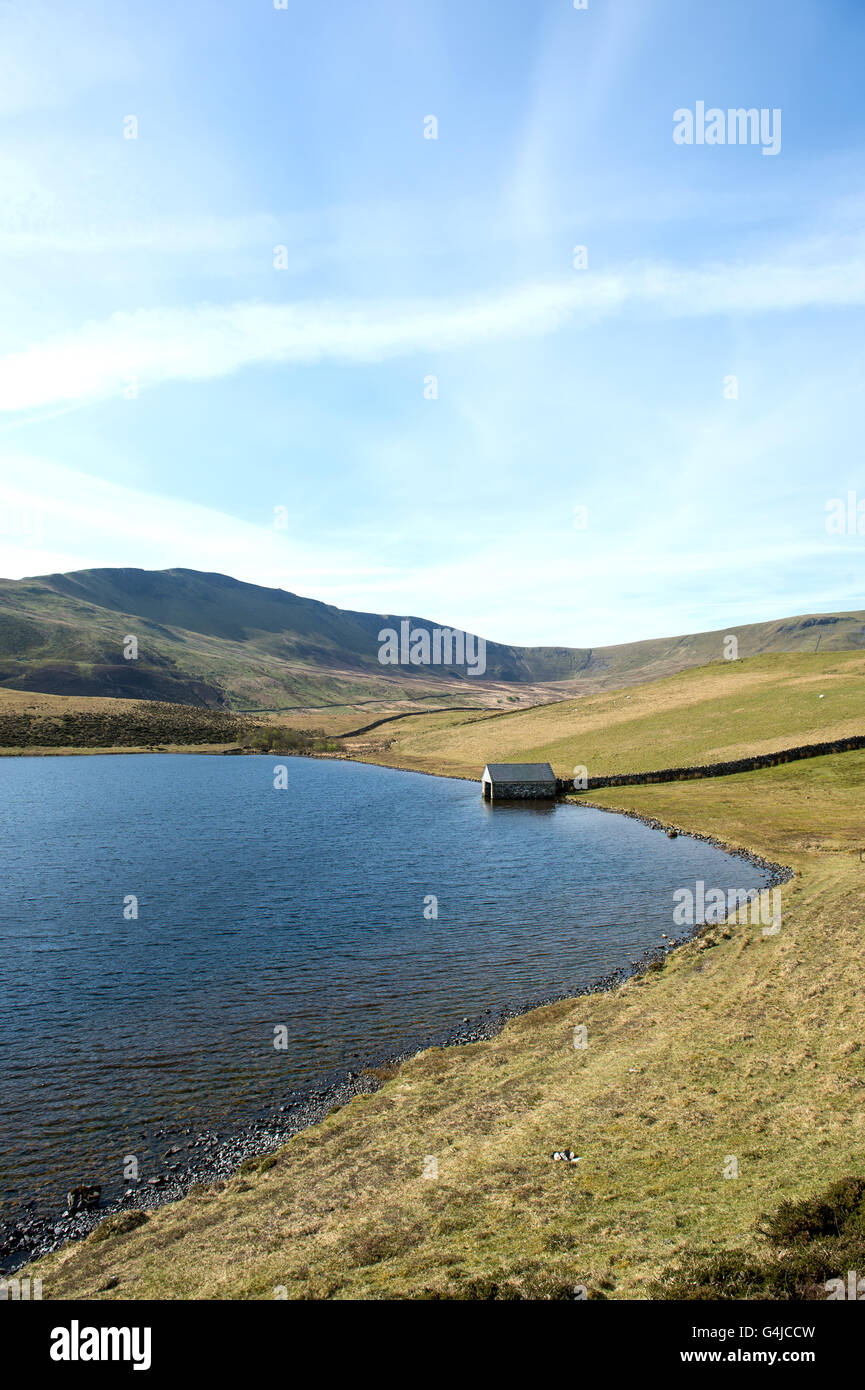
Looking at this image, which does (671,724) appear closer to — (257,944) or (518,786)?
(518,786)

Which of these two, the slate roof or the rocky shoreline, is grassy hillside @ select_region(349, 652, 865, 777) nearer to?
the slate roof

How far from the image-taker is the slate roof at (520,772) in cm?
9988

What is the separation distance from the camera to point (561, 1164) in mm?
17906

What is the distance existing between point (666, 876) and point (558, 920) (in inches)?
537

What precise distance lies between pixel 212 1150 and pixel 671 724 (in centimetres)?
11248

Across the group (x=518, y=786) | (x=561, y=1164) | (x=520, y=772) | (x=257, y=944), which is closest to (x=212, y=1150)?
(x=561, y=1164)

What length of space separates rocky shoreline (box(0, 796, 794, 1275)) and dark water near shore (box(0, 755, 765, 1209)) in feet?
2.15

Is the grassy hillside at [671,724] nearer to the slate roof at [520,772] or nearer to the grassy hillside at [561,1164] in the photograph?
the slate roof at [520,772]

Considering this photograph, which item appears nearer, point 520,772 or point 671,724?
point 520,772

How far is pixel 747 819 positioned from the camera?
71250 mm

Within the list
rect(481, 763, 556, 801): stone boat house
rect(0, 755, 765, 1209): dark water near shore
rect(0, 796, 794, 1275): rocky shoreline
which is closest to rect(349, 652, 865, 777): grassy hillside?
rect(481, 763, 556, 801): stone boat house
